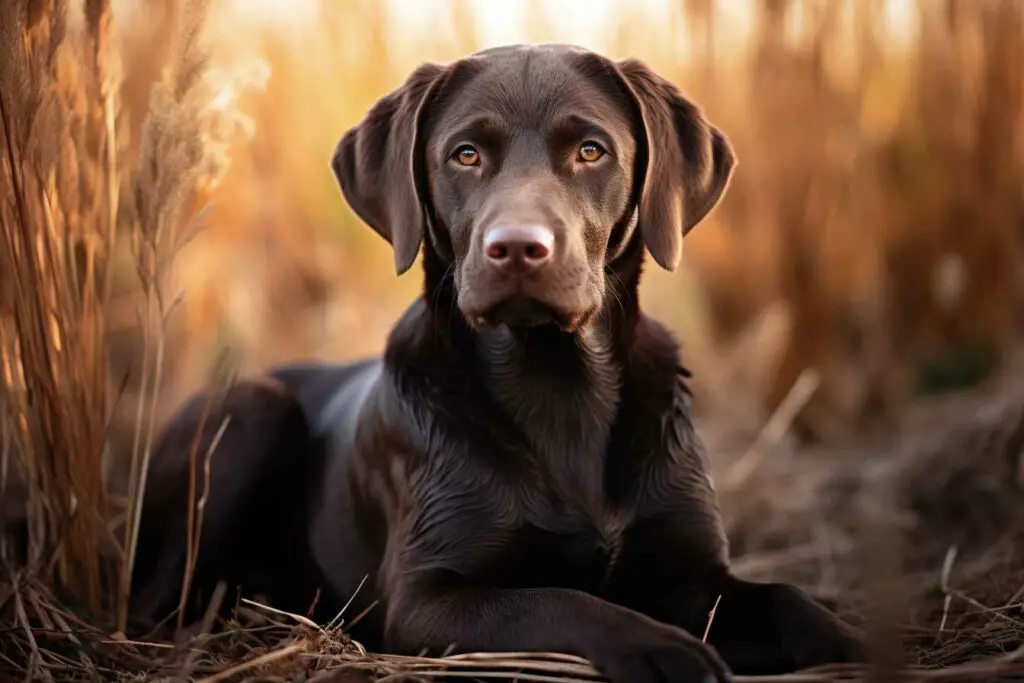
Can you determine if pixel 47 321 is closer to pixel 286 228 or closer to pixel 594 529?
pixel 594 529

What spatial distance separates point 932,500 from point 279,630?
2518 millimetres

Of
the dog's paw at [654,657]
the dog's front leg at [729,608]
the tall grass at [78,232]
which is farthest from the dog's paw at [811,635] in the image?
the tall grass at [78,232]

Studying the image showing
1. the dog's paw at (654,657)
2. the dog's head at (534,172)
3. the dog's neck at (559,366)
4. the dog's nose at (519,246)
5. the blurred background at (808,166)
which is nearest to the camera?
the dog's paw at (654,657)

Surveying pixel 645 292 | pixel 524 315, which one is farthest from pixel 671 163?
pixel 645 292

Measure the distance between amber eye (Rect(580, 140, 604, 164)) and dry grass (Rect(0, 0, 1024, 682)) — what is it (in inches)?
35.5

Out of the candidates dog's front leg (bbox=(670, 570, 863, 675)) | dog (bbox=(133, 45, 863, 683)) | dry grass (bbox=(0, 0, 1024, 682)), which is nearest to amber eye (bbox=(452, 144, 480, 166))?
dog (bbox=(133, 45, 863, 683))

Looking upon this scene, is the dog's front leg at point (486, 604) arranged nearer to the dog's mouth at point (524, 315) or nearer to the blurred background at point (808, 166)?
the dog's mouth at point (524, 315)

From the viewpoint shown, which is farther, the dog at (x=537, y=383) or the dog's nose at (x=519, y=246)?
the dog at (x=537, y=383)

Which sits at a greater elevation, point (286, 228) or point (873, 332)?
point (286, 228)

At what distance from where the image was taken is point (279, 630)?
10.6ft

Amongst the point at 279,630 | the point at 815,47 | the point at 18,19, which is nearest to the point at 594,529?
the point at 279,630

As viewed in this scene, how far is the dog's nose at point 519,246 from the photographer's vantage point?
8.72 ft

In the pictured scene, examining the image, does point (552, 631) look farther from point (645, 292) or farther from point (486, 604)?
point (645, 292)

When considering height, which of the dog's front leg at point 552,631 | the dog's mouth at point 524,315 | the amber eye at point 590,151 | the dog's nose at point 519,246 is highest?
the amber eye at point 590,151
